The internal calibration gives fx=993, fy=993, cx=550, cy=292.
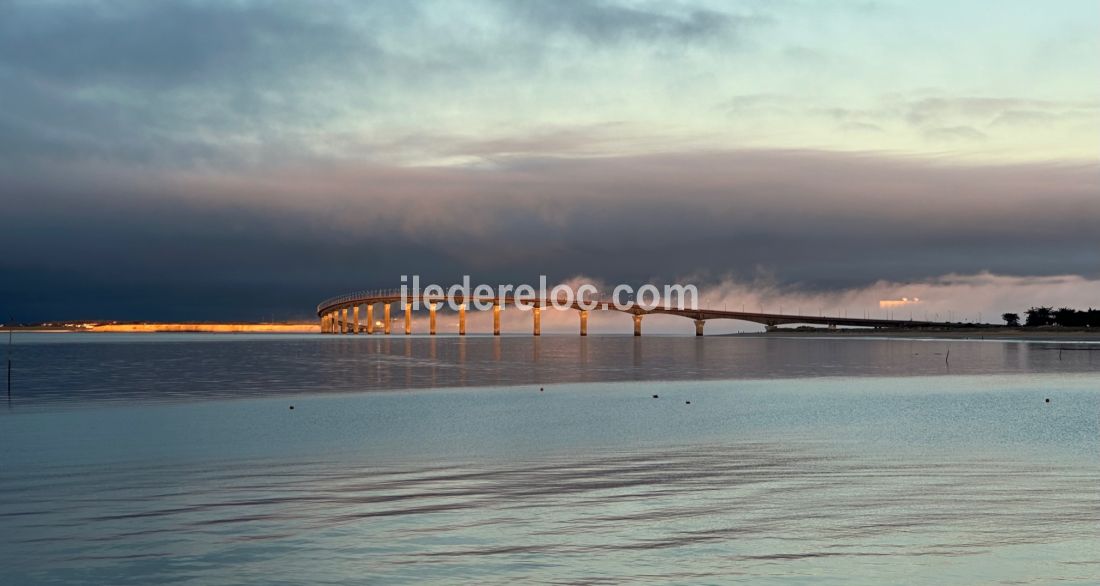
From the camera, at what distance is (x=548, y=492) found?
18.5 meters

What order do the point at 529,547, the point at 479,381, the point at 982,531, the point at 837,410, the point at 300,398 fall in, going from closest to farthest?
the point at 529,547 < the point at 982,531 < the point at 837,410 < the point at 300,398 < the point at 479,381

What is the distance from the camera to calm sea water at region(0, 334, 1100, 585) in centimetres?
1286

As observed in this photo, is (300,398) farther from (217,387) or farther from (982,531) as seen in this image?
(982,531)

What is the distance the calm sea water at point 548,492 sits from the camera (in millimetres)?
12859

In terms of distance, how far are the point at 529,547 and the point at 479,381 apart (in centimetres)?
4644

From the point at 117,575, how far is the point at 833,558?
30.2ft

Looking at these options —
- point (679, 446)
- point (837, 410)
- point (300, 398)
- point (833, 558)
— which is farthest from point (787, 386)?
point (833, 558)

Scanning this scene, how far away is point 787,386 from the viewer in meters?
55.0

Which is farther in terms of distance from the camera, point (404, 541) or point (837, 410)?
point (837, 410)

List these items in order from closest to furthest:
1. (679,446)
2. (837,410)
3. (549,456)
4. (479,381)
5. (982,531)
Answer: (982,531) < (549,456) < (679,446) < (837,410) < (479,381)

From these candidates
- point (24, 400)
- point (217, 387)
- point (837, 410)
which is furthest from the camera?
point (217, 387)

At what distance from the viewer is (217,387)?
51812 mm

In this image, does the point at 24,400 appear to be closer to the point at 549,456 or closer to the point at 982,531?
the point at 549,456

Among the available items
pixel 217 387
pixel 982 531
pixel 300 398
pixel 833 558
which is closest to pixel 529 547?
pixel 833 558
